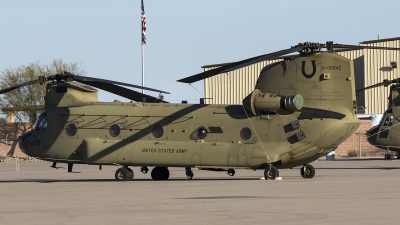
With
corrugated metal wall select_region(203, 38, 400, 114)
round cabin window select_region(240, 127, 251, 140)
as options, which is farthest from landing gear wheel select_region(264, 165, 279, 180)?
corrugated metal wall select_region(203, 38, 400, 114)

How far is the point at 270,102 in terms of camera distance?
25.8m

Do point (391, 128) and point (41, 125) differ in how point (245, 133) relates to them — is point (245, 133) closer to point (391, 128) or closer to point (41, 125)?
point (41, 125)

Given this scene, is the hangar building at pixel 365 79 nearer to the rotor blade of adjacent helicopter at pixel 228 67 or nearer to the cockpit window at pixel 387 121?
the cockpit window at pixel 387 121

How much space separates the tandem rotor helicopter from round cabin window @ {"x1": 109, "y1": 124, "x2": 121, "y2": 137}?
1.4 inches

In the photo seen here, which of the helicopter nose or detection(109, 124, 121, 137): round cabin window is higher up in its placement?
detection(109, 124, 121, 137): round cabin window

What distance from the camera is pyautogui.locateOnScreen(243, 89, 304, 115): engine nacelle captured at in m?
25.4

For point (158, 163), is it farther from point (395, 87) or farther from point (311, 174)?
point (395, 87)

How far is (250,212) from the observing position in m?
14.4

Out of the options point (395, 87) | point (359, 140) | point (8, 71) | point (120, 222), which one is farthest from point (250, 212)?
point (8, 71)

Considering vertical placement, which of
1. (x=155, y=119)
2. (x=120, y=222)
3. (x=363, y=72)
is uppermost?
(x=363, y=72)

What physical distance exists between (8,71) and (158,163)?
53285 millimetres

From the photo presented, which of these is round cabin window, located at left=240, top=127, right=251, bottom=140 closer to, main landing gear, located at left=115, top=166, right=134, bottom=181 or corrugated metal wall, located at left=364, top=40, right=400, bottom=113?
main landing gear, located at left=115, top=166, right=134, bottom=181

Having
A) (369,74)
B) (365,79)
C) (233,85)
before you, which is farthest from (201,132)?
(233,85)

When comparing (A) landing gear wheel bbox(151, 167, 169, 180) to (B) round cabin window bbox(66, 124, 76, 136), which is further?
(A) landing gear wheel bbox(151, 167, 169, 180)
